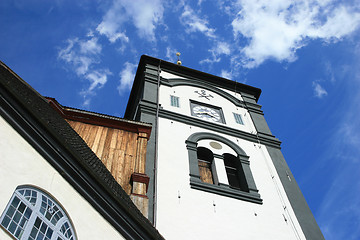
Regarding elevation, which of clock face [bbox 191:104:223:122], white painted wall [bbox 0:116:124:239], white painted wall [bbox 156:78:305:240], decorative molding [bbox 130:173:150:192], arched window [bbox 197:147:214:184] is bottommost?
white painted wall [bbox 0:116:124:239]

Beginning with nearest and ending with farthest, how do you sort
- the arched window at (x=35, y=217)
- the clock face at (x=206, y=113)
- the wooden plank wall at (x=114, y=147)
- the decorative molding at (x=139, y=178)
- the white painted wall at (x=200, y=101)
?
the arched window at (x=35, y=217) → the decorative molding at (x=139, y=178) → the wooden plank wall at (x=114, y=147) → the white painted wall at (x=200, y=101) → the clock face at (x=206, y=113)

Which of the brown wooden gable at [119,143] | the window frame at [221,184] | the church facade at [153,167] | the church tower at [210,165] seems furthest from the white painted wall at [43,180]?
the window frame at [221,184]

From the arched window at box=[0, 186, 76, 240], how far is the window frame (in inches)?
278

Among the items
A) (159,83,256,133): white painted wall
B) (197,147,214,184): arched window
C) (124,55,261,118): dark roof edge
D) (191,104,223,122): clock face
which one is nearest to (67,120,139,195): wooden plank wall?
(197,147,214,184): arched window

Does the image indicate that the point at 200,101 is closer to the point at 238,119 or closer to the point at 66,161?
the point at 238,119

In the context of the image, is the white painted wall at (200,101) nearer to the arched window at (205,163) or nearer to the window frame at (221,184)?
the window frame at (221,184)

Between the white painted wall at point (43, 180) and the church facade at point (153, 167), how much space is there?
0.02 m

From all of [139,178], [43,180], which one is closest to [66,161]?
[43,180]

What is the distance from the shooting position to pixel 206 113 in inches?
667

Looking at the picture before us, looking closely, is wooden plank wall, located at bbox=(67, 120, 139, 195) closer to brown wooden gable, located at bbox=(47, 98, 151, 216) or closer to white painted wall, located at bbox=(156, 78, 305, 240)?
brown wooden gable, located at bbox=(47, 98, 151, 216)

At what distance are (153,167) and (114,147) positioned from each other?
206cm

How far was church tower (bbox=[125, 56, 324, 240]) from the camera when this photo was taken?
11.0 metres

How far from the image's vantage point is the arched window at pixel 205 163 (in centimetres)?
1314

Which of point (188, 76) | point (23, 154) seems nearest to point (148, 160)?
point (23, 154)
